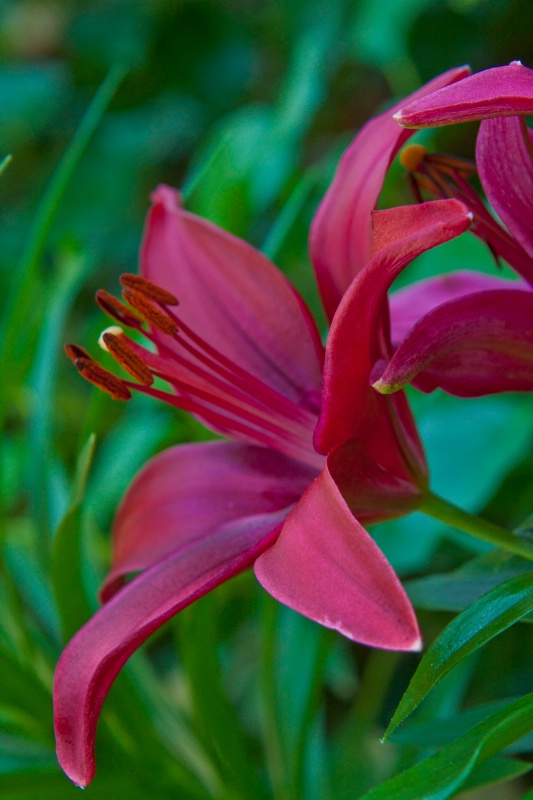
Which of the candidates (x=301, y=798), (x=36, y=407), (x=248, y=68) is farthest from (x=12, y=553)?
(x=248, y=68)

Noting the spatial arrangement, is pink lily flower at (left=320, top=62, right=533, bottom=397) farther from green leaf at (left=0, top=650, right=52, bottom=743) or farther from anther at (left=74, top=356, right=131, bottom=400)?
green leaf at (left=0, top=650, right=52, bottom=743)

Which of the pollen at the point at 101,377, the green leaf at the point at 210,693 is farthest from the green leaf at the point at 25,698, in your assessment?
the pollen at the point at 101,377

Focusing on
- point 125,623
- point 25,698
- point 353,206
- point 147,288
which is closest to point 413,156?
point 353,206

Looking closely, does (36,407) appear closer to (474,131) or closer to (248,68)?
(474,131)

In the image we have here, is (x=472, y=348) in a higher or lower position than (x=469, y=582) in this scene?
higher

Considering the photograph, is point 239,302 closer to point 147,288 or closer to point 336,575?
point 147,288

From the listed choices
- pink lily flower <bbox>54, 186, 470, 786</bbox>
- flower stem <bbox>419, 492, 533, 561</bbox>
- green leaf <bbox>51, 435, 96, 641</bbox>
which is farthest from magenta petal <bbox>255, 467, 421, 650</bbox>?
green leaf <bbox>51, 435, 96, 641</bbox>
